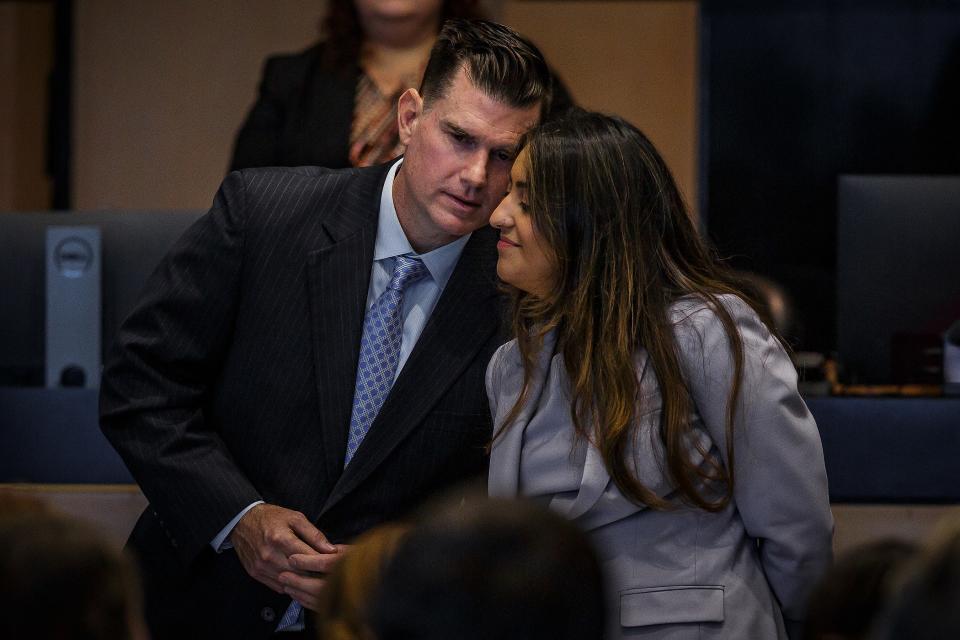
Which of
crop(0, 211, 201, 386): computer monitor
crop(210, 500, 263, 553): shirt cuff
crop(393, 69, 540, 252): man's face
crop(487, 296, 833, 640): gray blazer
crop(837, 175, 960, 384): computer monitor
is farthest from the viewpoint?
crop(0, 211, 201, 386): computer monitor

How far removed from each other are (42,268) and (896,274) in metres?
1.80

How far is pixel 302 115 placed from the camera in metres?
3.37

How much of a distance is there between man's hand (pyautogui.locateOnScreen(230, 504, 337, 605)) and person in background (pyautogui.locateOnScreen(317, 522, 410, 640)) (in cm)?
71

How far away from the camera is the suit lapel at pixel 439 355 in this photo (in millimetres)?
2041

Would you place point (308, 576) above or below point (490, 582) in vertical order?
below

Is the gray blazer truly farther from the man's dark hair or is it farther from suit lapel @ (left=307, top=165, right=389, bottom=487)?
the man's dark hair

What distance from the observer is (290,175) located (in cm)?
222

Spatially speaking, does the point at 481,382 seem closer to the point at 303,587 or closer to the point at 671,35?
the point at 303,587

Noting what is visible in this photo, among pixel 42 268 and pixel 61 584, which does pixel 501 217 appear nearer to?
pixel 61 584

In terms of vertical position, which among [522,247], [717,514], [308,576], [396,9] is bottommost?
[308,576]

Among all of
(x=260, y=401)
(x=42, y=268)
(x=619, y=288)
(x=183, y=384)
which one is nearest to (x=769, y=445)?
(x=619, y=288)

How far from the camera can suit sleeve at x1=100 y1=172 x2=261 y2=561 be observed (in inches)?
79.8

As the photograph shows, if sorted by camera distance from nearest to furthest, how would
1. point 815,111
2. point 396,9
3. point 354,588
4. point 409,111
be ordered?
point 354,588 → point 409,111 → point 396,9 → point 815,111

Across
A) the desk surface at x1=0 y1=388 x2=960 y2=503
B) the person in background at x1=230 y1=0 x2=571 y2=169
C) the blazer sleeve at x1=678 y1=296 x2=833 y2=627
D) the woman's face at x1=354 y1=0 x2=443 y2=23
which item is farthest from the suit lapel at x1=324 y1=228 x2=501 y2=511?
Answer: the woman's face at x1=354 y1=0 x2=443 y2=23
